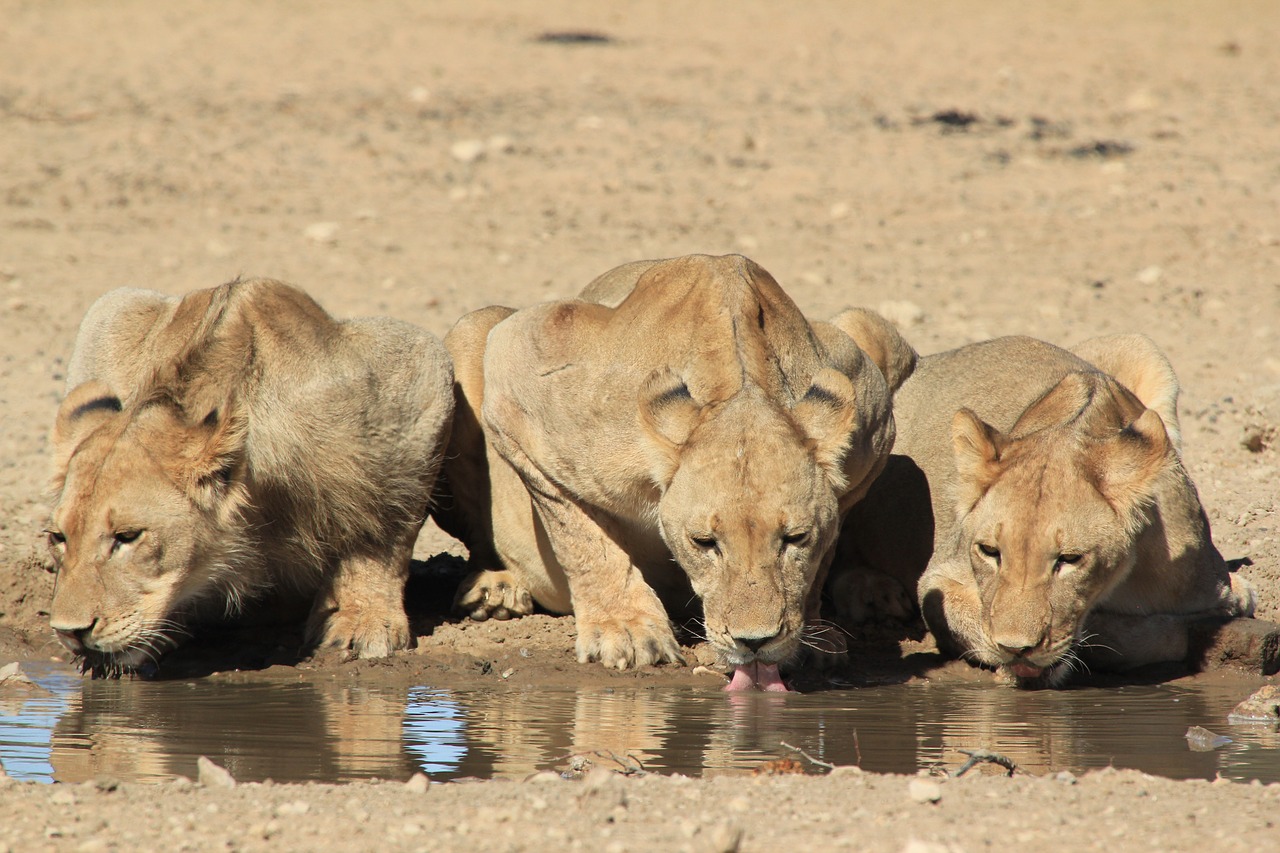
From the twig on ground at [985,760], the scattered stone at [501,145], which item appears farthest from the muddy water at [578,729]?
the scattered stone at [501,145]

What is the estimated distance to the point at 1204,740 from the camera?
5551mm

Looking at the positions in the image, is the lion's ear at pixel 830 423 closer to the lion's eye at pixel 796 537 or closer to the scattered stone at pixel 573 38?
the lion's eye at pixel 796 537

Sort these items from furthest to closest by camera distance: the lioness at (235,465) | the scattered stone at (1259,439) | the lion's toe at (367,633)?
the scattered stone at (1259,439)
the lion's toe at (367,633)
the lioness at (235,465)

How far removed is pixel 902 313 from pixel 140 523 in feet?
20.6

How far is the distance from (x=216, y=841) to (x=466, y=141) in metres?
12.3

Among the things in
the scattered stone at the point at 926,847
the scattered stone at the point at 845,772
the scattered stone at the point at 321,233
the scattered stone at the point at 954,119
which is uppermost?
the scattered stone at the point at 954,119

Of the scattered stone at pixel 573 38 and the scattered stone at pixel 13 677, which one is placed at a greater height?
the scattered stone at pixel 573 38

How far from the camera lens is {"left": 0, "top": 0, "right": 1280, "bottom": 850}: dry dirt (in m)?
4.36

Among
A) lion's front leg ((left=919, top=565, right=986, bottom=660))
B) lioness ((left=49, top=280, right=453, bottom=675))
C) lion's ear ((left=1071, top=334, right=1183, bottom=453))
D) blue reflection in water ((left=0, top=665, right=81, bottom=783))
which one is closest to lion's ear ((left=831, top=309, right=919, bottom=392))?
lion's ear ((left=1071, top=334, right=1183, bottom=453))

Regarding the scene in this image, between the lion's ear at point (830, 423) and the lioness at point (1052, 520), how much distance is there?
1.82ft

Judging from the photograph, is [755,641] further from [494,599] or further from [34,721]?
[34,721]

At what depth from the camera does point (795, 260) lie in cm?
1281

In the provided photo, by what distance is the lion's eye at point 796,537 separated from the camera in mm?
5770

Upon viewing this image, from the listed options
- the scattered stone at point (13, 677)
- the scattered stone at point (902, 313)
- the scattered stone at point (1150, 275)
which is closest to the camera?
the scattered stone at point (13, 677)
